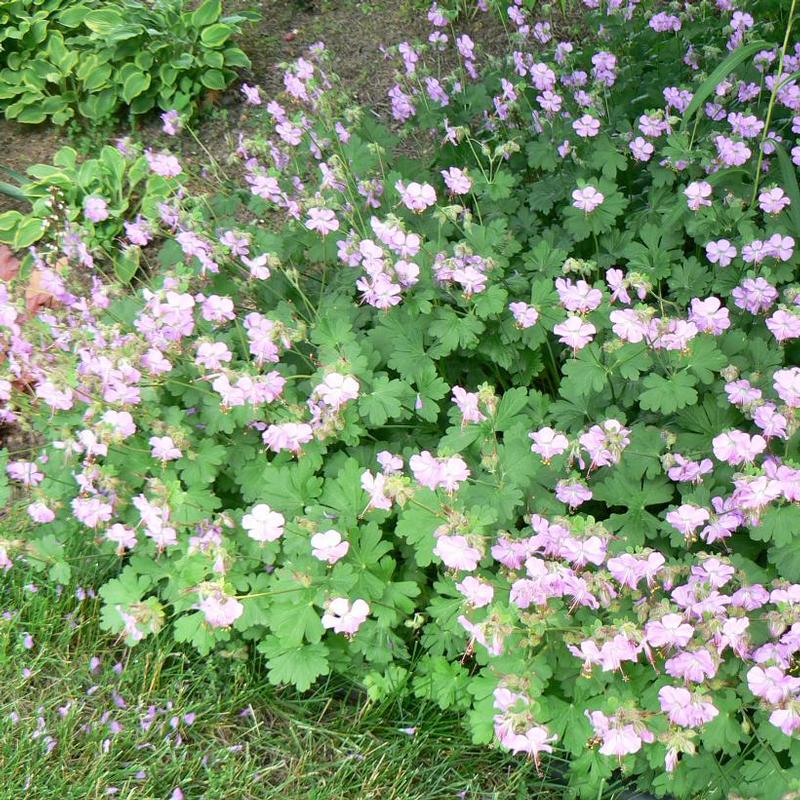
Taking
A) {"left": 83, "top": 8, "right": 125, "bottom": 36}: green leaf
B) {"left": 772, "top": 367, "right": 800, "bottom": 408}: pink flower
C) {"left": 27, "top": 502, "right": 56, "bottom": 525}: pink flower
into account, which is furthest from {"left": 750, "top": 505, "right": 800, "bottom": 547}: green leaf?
{"left": 83, "top": 8, "right": 125, "bottom": 36}: green leaf

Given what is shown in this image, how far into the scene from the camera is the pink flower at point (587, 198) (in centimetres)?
252

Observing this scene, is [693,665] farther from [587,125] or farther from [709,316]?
[587,125]

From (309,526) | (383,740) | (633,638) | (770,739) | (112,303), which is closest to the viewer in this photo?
(633,638)

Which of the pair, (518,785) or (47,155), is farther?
(47,155)

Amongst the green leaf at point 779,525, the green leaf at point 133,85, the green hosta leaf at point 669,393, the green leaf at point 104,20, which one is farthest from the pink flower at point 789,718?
the green leaf at point 104,20

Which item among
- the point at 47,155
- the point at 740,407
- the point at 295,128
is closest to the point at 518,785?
the point at 740,407

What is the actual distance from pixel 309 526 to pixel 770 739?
1.10 metres

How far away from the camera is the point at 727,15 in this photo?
316 cm

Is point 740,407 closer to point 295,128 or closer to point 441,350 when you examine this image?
point 441,350

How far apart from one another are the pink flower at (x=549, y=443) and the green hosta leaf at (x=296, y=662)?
2.32ft

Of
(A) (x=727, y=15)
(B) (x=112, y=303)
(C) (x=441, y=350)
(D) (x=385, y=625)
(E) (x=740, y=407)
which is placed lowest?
(D) (x=385, y=625)

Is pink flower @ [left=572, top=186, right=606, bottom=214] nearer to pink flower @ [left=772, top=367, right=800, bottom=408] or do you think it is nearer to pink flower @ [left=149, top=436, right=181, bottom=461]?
pink flower @ [left=772, top=367, right=800, bottom=408]

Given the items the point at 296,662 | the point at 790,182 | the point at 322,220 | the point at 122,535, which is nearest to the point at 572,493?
the point at 296,662

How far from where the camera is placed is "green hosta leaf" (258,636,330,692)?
2104 mm
